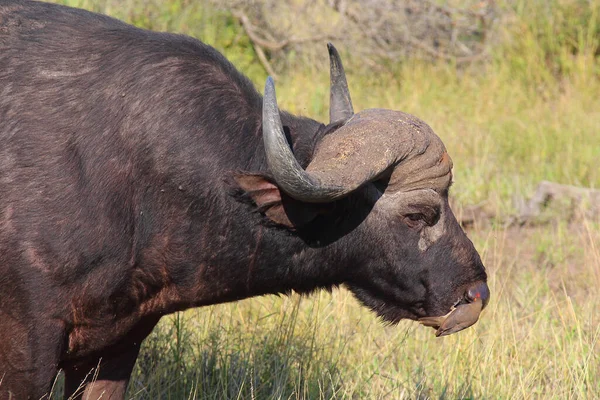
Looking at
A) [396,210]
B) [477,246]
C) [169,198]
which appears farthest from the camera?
[477,246]

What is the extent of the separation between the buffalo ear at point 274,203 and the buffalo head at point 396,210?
0.13 feet

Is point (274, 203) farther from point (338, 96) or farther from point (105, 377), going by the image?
point (105, 377)

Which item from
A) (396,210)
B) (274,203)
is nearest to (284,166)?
(274,203)

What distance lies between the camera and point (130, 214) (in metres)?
3.95

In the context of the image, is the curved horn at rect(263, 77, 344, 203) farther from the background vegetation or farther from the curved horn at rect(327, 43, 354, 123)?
the background vegetation

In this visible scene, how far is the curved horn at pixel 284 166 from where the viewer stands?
3.60 m

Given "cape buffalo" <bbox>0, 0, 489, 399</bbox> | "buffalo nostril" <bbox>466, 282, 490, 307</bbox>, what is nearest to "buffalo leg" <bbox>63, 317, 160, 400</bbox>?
"cape buffalo" <bbox>0, 0, 489, 399</bbox>

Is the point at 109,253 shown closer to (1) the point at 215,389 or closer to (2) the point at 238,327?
(1) the point at 215,389

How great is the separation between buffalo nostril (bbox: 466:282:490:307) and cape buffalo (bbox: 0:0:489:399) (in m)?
0.01

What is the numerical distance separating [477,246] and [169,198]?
450cm

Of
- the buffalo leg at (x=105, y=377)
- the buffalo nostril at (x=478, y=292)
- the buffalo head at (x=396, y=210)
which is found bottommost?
the buffalo leg at (x=105, y=377)

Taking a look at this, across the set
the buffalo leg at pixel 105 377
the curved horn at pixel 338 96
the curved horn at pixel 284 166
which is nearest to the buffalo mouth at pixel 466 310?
the curved horn at pixel 284 166

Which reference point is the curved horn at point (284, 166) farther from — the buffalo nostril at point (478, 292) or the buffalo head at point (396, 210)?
the buffalo nostril at point (478, 292)

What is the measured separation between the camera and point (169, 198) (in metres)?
4.02
